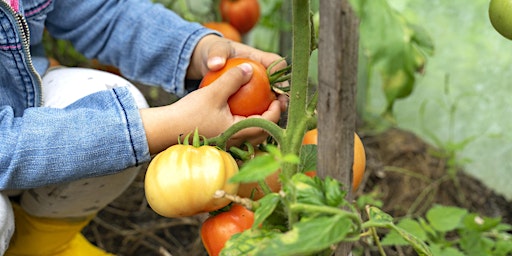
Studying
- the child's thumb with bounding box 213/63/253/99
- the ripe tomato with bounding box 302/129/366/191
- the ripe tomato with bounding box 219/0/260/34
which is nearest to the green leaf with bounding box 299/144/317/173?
the ripe tomato with bounding box 302/129/366/191

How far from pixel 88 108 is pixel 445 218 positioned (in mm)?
755

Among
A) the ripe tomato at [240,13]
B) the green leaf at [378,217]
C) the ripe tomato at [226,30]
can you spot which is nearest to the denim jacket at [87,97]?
the green leaf at [378,217]

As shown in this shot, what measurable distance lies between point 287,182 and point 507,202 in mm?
1176

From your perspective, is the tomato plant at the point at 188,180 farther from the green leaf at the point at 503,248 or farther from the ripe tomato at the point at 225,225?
the green leaf at the point at 503,248

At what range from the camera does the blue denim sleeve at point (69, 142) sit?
0.93 meters

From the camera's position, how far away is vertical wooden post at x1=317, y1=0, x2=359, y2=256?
0.66m

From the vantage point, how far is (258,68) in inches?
37.4

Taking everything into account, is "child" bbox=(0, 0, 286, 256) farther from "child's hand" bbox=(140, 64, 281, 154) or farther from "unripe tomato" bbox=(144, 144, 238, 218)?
"unripe tomato" bbox=(144, 144, 238, 218)

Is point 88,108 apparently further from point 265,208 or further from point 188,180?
point 265,208

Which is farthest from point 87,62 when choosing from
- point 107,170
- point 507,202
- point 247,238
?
point 247,238

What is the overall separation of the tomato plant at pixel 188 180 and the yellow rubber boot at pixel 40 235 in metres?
0.50

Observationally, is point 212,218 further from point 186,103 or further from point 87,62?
point 87,62

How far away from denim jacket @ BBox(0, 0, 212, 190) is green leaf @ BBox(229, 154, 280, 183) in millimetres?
315

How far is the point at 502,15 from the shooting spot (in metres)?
0.83
